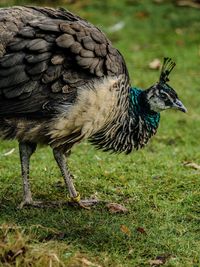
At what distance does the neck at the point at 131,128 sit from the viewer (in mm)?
5551

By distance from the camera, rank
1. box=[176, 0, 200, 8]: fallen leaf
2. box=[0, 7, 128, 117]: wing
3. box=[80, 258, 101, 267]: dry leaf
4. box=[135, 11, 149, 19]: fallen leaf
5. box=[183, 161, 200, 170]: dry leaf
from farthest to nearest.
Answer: box=[176, 0, 200, 8]: fallen leaf
box=[135, 11, 149, 19]: fallen leaf
box=[183, 161, 200, 170]: dry leaf
box=[0, 7, 128, 117]: wing
box=[80, 258, 101, 267]: dry leaf

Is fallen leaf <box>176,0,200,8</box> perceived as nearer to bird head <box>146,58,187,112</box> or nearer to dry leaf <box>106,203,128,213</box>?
bird head <box>146,58,187,112</box>

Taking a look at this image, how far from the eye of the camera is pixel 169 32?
11203mm

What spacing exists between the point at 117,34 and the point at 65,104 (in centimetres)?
619

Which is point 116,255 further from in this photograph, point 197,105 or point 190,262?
point 197,105

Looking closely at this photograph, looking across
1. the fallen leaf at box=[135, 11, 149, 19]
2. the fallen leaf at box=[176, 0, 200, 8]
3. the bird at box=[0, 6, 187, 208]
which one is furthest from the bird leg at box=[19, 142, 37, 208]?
the fallen leaf at box=[176, 0, 200, 8]

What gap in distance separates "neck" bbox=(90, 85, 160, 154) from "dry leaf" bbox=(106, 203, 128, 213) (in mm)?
503

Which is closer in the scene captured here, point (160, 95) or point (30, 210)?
point (30, 210)

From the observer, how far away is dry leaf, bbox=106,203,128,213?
538 centimetres

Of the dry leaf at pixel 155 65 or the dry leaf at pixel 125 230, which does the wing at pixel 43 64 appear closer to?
the dry leaf at pixel 125 230

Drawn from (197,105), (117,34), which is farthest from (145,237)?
(117,34)

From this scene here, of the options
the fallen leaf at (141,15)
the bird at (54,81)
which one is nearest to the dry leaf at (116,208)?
the bird at (54,81)

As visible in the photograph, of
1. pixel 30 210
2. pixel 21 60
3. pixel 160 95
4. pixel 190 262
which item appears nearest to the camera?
pixel 190 262

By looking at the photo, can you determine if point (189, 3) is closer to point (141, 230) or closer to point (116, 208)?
point (116, 208)
